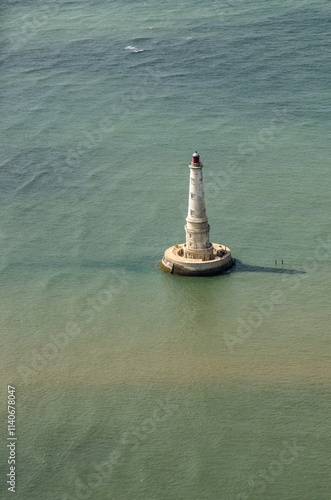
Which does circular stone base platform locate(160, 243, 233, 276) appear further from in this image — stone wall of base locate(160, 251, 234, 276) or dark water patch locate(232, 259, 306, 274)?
dark water patch locate(232, 259, 306, 274)

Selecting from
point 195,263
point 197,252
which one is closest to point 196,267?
point 195,263

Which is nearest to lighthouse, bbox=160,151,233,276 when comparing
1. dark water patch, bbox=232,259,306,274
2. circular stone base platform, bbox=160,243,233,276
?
circular stone base platform, bbox=160,243,233,276

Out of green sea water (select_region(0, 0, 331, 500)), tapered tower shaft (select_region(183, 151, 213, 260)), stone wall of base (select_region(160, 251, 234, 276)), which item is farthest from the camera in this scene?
stone wall of base (select_region(160, 251, 234, 276))

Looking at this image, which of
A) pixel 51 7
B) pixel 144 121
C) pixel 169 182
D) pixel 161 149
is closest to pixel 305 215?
pixel 169 182

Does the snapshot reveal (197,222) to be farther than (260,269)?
No

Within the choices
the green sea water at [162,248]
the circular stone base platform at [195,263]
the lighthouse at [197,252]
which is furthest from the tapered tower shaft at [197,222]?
the green sea water at [162,248]

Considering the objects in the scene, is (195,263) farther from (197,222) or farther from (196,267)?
(197,222)

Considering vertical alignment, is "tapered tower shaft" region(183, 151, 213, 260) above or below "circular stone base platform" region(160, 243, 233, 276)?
above

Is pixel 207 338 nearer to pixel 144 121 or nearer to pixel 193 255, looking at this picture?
pixel 193 255
